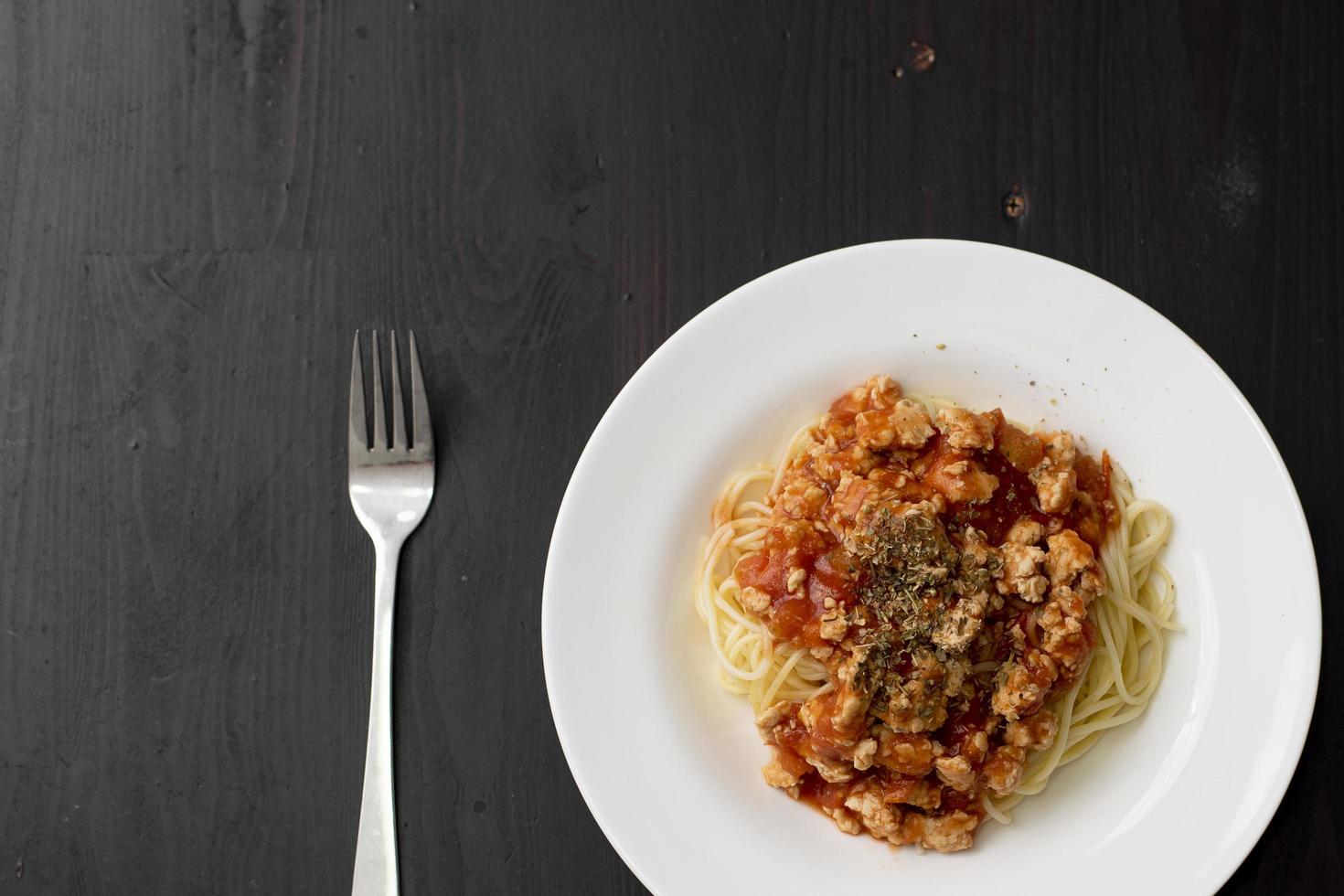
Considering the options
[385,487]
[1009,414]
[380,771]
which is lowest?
[380,771]

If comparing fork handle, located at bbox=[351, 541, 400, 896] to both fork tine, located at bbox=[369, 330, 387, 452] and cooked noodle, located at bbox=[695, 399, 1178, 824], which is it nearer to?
fork tine, located at bbox=[369, 330, 387, 452]

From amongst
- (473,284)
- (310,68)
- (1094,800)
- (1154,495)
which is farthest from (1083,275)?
(310,68)

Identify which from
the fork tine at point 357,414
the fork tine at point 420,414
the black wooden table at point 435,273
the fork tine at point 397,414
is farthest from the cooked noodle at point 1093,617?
the fork tine at point 357,414

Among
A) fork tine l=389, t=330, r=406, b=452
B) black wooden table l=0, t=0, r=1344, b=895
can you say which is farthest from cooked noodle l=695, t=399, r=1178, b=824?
fork tine l=389, t=330, r=406, b=452

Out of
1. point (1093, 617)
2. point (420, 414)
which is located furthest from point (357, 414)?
point (1093, 617)

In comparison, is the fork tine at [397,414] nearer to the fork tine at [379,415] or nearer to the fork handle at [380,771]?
the fork tine at [379,415]

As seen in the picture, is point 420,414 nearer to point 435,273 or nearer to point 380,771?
point 435,273
